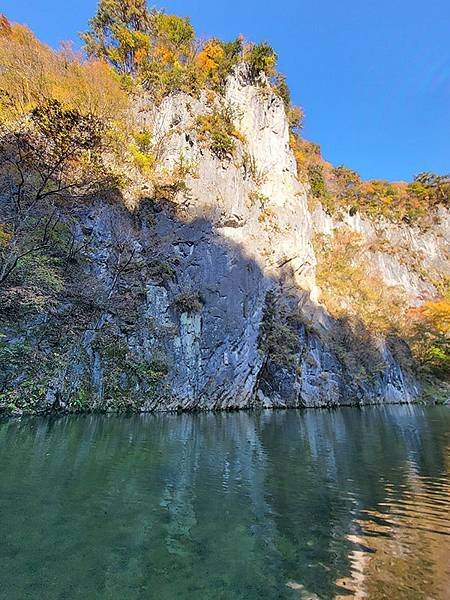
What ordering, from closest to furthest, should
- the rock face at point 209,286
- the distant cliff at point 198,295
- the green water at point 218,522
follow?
1. the green water at point 218,522
2. the distant cliff at point 198,295
3. the rock face at point 209,286

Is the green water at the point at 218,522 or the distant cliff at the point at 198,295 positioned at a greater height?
the distant cliff at the point at 198,295

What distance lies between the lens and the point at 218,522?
14.5 ft

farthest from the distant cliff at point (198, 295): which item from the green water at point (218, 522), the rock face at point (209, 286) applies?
the green water at point (218, 522)

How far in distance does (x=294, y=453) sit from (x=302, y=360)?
16672 millimetres

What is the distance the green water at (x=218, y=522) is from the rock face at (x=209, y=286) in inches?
356

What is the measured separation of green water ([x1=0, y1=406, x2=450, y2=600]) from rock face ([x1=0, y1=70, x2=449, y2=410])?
904 centimetres

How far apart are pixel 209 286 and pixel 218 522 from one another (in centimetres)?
1734

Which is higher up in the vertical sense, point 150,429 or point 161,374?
point 161,374

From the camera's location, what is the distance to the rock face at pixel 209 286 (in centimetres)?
1806

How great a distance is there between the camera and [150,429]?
1215cm

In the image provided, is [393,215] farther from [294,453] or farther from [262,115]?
[294,453]

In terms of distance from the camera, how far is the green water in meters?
3.06

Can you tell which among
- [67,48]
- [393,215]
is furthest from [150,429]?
[393,215]

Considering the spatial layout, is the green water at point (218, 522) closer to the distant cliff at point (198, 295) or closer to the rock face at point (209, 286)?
the distant cliff at point (198, 295)
